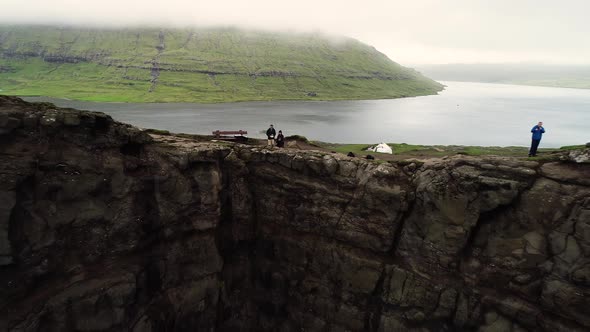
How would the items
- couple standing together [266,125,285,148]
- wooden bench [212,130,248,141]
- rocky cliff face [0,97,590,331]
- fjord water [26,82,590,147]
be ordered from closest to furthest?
rocky cliff face [0,97,590,331], couple standing together [266,125,285,148], wooden bench [212,130,248,141], fjord water [26,82,590,147]

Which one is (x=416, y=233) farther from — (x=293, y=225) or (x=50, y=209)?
(x=50, y=209)

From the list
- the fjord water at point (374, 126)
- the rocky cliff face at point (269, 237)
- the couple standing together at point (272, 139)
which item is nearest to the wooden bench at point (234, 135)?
the couple standing together at point (272, 139)

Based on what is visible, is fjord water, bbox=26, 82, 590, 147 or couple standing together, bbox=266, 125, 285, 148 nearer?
couple standing together, bbox=266, 125, 285, 148

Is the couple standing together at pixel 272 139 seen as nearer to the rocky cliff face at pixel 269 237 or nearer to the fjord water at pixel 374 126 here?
the rocky cliff face at pixel 269 237

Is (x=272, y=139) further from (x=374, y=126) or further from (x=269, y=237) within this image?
(x=374, y=126)

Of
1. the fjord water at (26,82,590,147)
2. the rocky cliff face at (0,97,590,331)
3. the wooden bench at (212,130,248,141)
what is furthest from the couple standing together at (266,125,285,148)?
the fjord water at (26,82,590,147)

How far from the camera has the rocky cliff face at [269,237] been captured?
19.5m

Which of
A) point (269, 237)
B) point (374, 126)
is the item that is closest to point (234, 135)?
point (269, 237)

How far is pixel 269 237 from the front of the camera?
2855 centimetres

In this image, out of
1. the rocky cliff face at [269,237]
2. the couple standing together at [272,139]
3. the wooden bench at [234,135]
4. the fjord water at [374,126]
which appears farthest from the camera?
the fjord water at [374,126]

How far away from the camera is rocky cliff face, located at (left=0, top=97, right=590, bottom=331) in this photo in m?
19.5

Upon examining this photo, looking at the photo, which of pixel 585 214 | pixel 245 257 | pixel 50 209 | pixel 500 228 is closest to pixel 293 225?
pixel 245 257

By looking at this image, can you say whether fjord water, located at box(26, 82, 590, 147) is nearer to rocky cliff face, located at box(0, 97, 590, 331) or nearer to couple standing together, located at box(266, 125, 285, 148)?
couple standing together, located at box(266, 125, 285, 148)

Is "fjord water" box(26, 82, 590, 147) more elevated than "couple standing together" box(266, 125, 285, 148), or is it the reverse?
"fjord water" box(26, 82, 590, 147)
